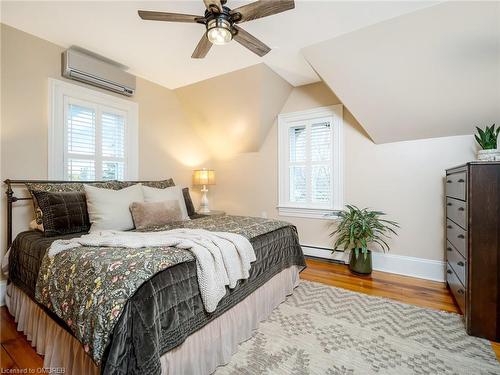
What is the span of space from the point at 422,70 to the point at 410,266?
2.21 m

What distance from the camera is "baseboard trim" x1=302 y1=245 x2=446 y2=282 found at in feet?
9.23

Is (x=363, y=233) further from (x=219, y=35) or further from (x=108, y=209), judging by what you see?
(x=108, y=209)

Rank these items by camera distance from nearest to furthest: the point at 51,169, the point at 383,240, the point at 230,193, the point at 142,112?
the point at 51,169 < the point at 383,240 < the point at 142,112 < the point at 230,193

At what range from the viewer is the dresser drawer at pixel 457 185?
76.0 inches

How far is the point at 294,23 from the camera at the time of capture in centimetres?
215

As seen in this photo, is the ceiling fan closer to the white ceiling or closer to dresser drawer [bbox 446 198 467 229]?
the white ceiling

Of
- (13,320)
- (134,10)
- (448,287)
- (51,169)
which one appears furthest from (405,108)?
(13,320)

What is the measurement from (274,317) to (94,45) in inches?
128

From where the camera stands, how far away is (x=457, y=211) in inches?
85.4

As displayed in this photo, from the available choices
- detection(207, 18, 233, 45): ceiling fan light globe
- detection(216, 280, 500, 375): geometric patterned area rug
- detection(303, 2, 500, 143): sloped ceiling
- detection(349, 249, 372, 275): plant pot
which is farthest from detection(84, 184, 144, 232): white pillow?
detection(349, 249, 372, 275): plant pot

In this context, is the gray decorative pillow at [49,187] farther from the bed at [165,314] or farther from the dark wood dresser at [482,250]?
the dark wood dresser at [482,250]

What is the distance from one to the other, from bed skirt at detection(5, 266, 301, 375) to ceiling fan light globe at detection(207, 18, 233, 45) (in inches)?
76.4

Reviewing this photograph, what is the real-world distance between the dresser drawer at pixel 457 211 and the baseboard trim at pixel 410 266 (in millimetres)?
647

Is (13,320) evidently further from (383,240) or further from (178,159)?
(383,240)
